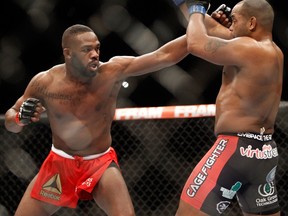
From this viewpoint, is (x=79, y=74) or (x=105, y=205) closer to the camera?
(x=105, y=205)

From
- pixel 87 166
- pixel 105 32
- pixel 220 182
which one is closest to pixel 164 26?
pixel 105 32

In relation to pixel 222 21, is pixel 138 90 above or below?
below

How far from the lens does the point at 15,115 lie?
2.93 meters

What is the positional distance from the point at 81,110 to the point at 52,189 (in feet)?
1.36

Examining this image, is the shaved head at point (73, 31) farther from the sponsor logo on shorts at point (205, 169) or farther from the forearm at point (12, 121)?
the sponsor logo on shorts at point (205, 169)

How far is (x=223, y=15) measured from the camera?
2.75 metres

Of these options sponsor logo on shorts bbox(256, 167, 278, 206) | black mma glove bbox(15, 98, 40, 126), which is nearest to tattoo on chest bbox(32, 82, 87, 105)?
black mma glove bbox(15, 98, 40, 126)

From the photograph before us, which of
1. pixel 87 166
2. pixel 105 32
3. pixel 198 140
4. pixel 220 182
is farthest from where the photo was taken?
pixel 105 32

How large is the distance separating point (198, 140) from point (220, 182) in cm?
143

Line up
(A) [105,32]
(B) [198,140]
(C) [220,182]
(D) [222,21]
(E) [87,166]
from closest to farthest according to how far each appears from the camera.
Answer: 1. (C) [220,182]
2. (D) [222,21]
3. (E) [87,166]
4. (B) [198,140]
5. (A) [105,32]

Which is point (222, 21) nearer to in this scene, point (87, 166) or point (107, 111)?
point (107, 111)

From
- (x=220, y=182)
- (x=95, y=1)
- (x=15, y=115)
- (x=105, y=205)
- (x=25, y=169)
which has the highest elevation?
(x=95, y=1)

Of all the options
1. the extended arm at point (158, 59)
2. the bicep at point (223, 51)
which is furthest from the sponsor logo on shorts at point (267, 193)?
the extended arm at point (158, 59)

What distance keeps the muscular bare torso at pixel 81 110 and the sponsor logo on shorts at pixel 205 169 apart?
651 mm
